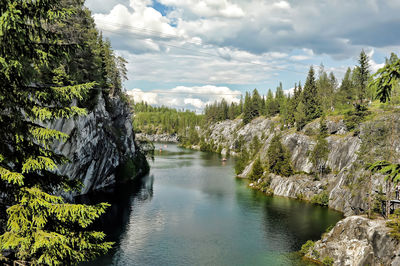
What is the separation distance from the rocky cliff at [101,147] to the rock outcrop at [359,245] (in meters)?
35.1

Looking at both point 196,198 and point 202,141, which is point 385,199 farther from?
point 202,141

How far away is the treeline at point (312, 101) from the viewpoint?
261 feet

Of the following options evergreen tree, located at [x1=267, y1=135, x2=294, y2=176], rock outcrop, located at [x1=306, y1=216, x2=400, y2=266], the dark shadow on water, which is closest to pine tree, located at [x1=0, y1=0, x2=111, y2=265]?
the dark shadow on water

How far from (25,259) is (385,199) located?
4305cm

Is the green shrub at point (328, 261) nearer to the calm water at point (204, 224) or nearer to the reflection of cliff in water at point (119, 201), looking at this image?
the calm water at point (204, 224)

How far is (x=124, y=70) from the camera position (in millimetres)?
81750

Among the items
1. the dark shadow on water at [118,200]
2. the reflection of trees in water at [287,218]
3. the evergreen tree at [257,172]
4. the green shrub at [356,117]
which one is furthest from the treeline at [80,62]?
the green shrub at [356,117]

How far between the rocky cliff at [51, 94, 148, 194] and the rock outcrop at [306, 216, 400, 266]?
35.1 m

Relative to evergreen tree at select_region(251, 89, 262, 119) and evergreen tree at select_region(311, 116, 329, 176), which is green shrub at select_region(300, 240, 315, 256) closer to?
evergreen tree at select_region(311, 116, 329, 176)

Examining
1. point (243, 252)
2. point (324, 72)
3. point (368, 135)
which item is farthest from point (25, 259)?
point (324, 72)

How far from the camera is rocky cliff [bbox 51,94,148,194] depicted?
4628 centimetres

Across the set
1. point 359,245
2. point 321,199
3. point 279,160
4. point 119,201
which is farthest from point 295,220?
point 119,201

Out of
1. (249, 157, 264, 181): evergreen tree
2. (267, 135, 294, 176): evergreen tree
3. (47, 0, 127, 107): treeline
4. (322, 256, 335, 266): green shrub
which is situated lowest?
(322, 256, 335, 266): green shrub

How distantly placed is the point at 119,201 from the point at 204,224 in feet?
63.4
